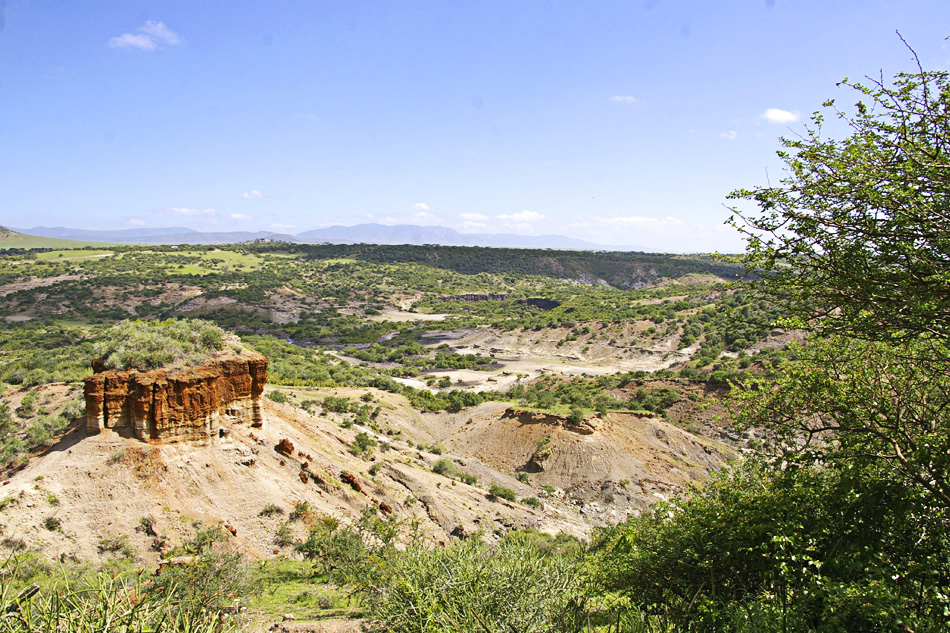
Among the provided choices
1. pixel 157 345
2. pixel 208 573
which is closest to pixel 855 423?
pixel 208 573

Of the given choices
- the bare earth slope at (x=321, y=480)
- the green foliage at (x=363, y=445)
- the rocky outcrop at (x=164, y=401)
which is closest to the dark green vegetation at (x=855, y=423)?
the bare earth slope at (x=321, y=480)

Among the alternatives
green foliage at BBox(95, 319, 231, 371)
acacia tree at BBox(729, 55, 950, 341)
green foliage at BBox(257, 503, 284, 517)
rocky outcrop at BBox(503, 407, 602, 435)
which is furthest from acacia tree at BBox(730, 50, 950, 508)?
rocky outcrop at BBox(503, 407, 602, 435)

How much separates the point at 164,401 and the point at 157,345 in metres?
2.29

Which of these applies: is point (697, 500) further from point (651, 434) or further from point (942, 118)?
point (651, 434)

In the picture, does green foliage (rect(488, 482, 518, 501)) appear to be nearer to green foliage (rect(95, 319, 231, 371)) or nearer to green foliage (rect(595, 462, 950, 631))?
green foliage (rect(95, 319, 231, 371))

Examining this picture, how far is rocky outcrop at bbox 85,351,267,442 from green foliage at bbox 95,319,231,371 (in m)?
0.37

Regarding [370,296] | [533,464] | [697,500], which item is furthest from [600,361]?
[370,296]

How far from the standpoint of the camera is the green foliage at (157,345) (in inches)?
635

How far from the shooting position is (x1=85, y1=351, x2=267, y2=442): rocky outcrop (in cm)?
1534

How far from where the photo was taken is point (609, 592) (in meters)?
9.59

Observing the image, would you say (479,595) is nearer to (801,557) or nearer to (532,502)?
(801,557)

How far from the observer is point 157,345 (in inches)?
661

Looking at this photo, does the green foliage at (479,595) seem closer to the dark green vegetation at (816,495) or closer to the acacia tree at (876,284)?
the dark green vegetation at (816,495)

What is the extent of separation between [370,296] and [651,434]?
85.8 m
